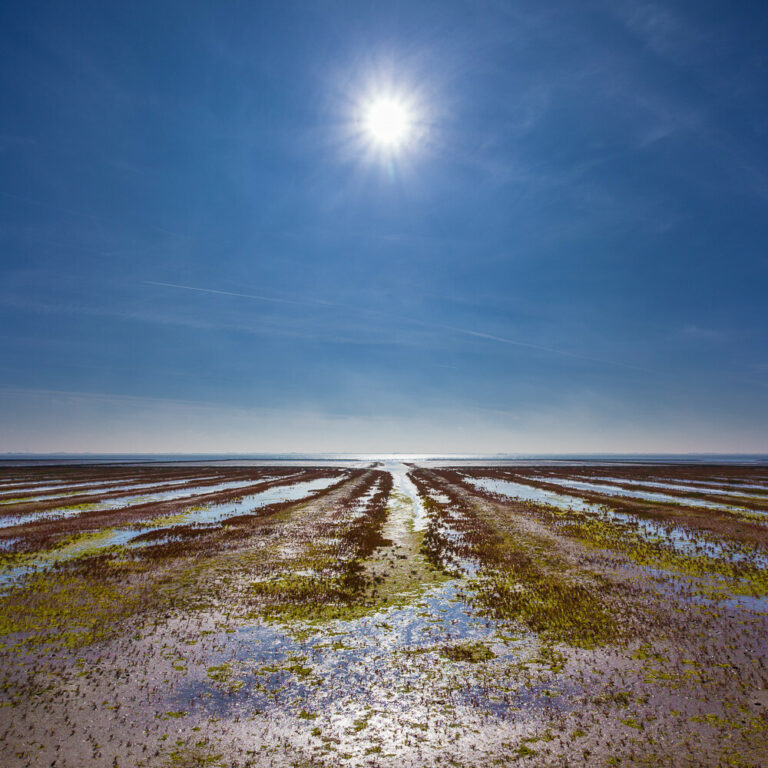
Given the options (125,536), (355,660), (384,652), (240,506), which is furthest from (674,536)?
(240,506)

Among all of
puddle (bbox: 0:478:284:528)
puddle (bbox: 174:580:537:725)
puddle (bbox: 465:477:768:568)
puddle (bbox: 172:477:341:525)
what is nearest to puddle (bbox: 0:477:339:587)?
puddle (bbox: 172:477:341:525)

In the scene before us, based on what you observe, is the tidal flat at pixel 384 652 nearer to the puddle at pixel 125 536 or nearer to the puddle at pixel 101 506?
the puddle at pixel 125 536

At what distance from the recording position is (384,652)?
11578 millimetres

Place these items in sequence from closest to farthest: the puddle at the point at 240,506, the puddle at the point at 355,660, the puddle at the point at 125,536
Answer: the puddle at the point at 355,660 → the puddle at the point at 125,536 → the puddle at the point at 240,506

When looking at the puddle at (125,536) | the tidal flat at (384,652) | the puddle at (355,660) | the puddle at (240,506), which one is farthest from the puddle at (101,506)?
the puddle at (355,660)

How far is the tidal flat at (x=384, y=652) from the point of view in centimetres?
776

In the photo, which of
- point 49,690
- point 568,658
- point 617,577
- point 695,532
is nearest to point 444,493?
point 695,532

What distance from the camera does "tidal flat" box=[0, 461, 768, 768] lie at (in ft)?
25.5

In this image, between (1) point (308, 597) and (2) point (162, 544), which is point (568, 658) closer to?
(1) point (308, 597)

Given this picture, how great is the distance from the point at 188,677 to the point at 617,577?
701 inches

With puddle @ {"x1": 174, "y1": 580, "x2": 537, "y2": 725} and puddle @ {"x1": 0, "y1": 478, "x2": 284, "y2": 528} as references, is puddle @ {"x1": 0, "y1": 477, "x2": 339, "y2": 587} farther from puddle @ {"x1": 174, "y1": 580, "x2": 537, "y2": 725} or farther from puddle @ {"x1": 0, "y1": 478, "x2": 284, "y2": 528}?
puddle @ {"x1": 174, "y1": 580, "x2": 537, "y2": 725}

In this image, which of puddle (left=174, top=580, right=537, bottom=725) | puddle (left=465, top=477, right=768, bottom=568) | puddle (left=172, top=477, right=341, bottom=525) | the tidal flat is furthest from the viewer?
puddle (left=172, top=477, right=341, bottom=525)

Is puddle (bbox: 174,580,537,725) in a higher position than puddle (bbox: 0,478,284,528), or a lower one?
higher

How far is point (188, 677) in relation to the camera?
33.4 feet
